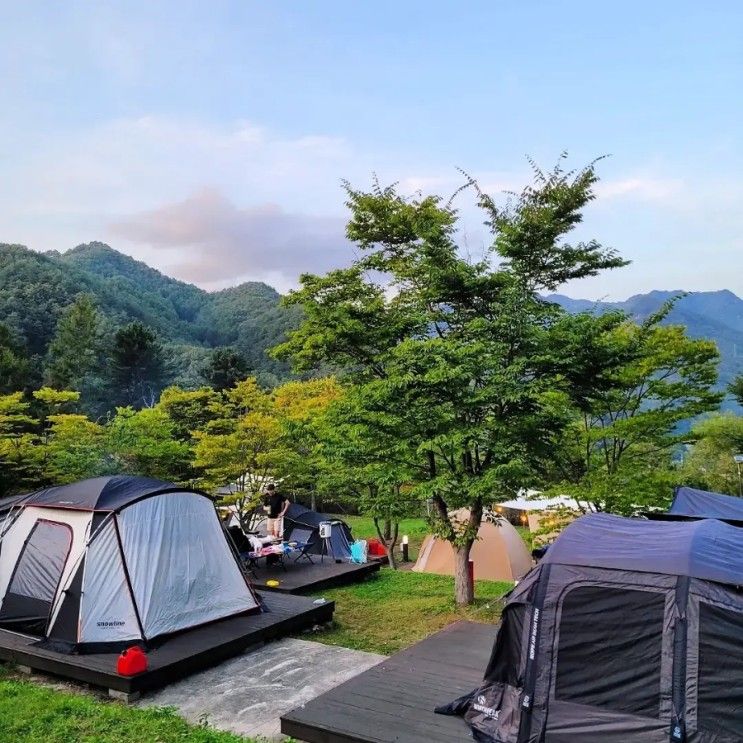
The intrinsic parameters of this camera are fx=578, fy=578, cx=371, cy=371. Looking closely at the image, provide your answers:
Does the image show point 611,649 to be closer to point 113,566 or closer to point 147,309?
point 113,566

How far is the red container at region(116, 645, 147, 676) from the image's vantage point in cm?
535

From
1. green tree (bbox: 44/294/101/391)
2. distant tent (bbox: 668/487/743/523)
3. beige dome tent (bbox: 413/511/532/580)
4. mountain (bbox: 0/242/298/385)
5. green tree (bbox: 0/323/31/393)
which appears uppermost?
mountain (bbox: 0/242/298/385)

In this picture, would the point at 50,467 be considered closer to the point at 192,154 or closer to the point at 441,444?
the point at 192,154

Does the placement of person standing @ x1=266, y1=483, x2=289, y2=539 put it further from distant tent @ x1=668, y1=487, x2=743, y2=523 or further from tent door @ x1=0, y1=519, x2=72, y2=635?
distant tent @ x1=668, y1=487, x2=743, y2=523

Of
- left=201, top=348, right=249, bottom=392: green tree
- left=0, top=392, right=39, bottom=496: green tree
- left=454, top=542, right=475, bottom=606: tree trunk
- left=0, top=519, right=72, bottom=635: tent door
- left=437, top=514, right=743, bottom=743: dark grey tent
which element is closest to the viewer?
left=437, top=514, right=743, bottom=743: dark grey tent

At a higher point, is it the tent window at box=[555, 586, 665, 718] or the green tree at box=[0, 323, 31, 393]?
the green tree at box=[0, 323, 31, 393]

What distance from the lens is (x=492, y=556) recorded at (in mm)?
13273

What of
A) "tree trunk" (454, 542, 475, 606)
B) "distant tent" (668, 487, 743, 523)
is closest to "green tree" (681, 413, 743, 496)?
"distant tent" (668, 487, 743, 523)

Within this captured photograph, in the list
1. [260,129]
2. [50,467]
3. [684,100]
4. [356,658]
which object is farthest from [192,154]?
[356,658]

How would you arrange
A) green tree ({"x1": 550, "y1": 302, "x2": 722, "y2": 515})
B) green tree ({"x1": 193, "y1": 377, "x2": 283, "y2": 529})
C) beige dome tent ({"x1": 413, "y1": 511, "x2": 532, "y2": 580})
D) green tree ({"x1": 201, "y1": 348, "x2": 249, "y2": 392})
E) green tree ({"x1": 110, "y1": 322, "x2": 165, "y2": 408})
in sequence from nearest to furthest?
green tree ({"x1": 550, "y1": 302, "x2": 722, "y2": 515}) < beige dome tent ({"x1": 413, "y1": 511, "x2": 532, "y2": 580}) < green tree ({"x1": 193, "y1": 377, "x2": 283, "y2": 529}) < green tree ({"x1": 201, "y1": 348, "x2": 249, "y2": 392}) < green tree ({"x1": 110, "y1": 322, "x2": 165, "y2": 408})

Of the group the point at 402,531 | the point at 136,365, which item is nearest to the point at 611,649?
the point at 402,531

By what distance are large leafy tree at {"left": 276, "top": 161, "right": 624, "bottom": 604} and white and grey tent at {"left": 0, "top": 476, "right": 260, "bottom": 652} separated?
2.78 meters

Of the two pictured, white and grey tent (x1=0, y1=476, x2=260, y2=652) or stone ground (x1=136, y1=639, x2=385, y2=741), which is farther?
white and grey tent (x1=0, y1=476, x2=260, y2=652)

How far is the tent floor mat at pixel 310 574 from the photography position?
9.42m
